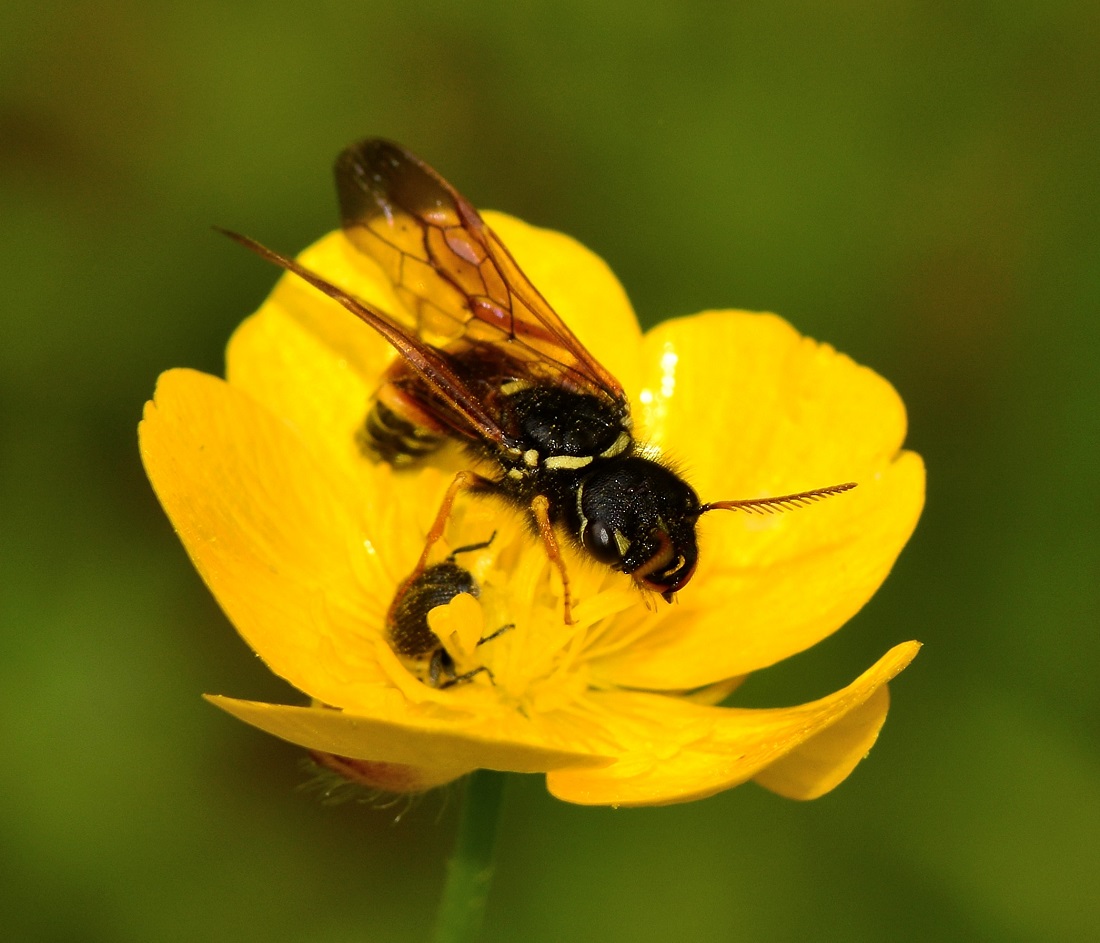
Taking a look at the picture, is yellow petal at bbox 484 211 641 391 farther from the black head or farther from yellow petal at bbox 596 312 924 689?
the black head

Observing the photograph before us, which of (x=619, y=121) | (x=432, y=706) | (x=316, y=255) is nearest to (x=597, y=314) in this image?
(x=316, y=255)

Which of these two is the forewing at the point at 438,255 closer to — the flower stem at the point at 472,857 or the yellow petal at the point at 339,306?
the yellow petal at the point at 339,306

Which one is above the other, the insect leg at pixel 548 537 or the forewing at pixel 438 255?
the forewing at pixel 438 255

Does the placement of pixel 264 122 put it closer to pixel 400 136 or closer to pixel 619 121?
pixel 400 136

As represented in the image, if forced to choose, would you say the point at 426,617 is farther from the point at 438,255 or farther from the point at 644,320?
the point at 644,320

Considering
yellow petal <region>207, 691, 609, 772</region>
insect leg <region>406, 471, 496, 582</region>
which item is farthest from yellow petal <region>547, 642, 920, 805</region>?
insect leg <region>406, 471, 496, 582</region>

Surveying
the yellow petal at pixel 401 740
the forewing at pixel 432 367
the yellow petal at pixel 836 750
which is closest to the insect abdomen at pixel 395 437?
the forewing at pixel 432 367
